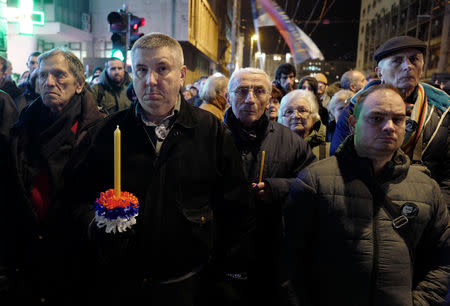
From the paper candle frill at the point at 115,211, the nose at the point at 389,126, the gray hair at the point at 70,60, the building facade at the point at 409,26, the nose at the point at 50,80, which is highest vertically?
the building facade at the point at 409,26

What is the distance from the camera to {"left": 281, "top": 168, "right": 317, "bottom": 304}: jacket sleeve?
208cm

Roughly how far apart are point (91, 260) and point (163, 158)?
3.45ft

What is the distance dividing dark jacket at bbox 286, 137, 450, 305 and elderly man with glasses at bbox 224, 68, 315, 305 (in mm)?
550

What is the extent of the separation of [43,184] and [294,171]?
1.90 meters

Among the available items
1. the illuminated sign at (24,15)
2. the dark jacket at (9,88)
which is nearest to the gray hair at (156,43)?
the dark jacket at (9,88)

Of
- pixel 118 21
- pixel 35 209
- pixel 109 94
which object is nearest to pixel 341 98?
pixel 35 209

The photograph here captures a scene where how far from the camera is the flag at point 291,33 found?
828 cm

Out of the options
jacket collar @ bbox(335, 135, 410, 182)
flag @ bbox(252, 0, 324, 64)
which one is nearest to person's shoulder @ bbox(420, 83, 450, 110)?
jacket collar @ bbox(335, 135, 410, 182)

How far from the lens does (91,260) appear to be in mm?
2441

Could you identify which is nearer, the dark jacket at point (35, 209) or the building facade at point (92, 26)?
the dark jacket at point (35, 209)

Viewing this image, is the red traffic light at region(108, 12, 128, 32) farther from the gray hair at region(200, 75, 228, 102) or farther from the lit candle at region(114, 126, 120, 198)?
the lit candle at region(114, 126, 120, 198)

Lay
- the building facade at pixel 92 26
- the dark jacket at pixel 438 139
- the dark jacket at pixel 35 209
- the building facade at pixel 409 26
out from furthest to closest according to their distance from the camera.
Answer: the building facade at pixel 409 26 < the building facade at pixel 92 26 < the dark jacket at pixel 438 139 < the dark jacket at pixel 35 209

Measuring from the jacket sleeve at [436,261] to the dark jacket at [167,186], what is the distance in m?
1.09

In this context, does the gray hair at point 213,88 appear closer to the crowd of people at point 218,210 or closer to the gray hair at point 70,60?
the gray hair at point 70,60
